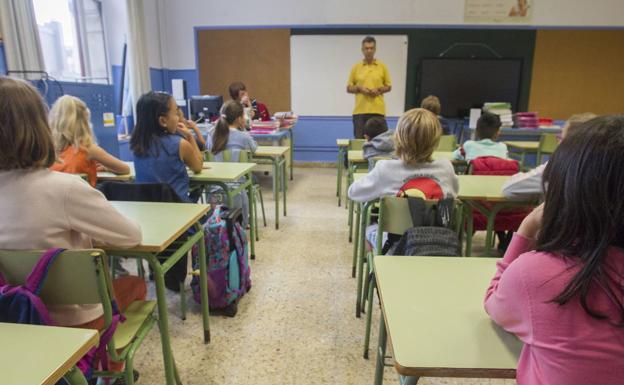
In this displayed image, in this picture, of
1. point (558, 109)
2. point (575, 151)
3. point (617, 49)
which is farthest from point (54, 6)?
point (617, 49)

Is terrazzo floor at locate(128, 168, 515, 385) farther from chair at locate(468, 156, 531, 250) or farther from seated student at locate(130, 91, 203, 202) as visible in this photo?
chair at locate(468, 156, 531, 250)

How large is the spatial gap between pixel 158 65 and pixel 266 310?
5.27 m

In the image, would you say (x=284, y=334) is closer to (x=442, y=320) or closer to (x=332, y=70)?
(x=442, y=320)

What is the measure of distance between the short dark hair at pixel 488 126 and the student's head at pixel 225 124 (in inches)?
78.0

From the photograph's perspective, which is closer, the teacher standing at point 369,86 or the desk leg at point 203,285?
the desk leg at point 203,285

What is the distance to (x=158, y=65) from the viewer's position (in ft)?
20.6

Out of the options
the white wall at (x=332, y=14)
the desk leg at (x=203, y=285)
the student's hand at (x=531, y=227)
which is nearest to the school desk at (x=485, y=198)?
the student's hand at (x=531, y=227)

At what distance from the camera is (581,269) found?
651 mm

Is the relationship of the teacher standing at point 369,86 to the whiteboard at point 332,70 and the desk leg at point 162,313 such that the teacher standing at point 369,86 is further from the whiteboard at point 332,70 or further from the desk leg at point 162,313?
the desk leg at point 162,313

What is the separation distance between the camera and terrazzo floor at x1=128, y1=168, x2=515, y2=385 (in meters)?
1.71

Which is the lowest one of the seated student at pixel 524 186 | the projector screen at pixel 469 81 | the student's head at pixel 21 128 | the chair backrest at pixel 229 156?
the chair backrest at pixel 229 156

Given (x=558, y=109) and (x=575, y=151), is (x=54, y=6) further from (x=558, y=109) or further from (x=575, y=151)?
(x=558, y=109)

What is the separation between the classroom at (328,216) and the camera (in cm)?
70

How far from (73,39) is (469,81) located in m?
5.38
